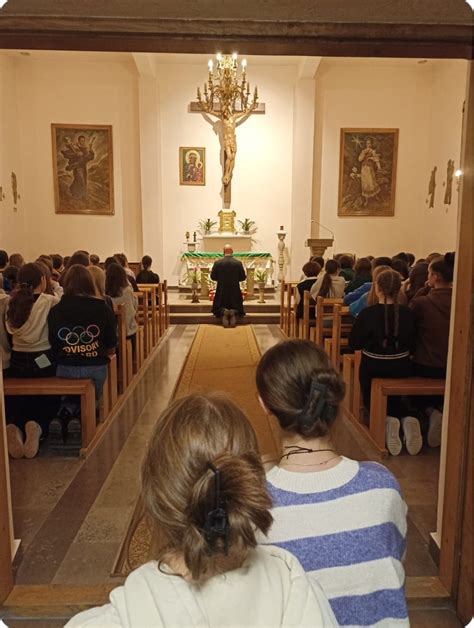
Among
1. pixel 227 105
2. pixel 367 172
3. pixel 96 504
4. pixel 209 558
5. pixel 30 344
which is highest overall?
pixel 227 105

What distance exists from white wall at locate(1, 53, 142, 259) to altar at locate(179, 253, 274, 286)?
202 cm

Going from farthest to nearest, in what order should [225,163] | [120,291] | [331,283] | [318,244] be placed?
[225,163], [318,244], [331,283], [120,291]

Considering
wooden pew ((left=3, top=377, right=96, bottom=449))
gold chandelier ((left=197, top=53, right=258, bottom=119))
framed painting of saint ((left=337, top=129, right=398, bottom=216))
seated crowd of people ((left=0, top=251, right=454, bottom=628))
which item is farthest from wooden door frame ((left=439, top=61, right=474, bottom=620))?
Answer: framed painting of saint ((left=337, top=129, right=398, bottom=216))

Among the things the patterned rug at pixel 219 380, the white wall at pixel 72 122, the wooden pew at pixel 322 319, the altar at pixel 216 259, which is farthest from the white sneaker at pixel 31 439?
the white wall at pixel 72 122

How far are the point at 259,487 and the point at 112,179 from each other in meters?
14.8

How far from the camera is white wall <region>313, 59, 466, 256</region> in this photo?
1476cm

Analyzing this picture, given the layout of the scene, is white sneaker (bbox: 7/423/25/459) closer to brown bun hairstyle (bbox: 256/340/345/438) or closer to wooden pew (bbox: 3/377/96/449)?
wooden pew (bbox: 3/377/96/449)

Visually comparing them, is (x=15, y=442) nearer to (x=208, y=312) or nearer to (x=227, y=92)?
(x=208, y=312)

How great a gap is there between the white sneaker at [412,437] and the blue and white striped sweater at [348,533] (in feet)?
10.3

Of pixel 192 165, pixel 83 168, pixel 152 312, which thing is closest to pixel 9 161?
pixel 83 168

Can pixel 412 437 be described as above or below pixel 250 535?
below

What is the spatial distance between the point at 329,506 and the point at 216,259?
12.3 meters

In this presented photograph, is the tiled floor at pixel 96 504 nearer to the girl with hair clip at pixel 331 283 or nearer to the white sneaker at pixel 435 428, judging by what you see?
the white sneaker at pixel 435 428

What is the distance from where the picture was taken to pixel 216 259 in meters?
13.6
